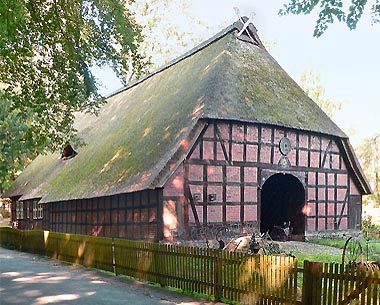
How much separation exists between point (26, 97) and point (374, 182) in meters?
35.9

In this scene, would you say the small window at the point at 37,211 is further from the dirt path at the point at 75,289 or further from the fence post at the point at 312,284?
the fence post at the point at 312,284

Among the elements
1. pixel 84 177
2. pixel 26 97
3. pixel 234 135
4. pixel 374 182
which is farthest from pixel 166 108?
pixel 374 182

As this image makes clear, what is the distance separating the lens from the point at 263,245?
14562 millimetres

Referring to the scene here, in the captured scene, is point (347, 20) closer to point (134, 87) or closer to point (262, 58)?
point (262, 58)

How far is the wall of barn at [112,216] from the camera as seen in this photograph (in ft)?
55.4

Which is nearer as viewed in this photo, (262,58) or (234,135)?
(234,135)

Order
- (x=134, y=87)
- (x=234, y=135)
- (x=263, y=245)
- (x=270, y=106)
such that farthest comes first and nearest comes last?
(x=134, y=87)
(x=270, y=106)
(x=234, y=135)
(x=263, y=245)

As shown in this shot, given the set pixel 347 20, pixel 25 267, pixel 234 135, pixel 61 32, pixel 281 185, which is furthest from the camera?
pixel 281 185

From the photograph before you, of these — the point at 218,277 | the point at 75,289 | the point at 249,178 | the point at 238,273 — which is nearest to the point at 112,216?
the point at 249,178

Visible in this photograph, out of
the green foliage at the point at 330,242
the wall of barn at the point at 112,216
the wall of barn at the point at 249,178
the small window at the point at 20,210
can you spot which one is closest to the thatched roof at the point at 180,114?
the wall of barn at the point at 249,178

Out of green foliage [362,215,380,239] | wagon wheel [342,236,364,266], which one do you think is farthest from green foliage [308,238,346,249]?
wagon wheel [342,236,364,266]

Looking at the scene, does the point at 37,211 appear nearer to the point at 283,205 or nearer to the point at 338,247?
the point at 283,205

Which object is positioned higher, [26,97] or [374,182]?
[26,97]

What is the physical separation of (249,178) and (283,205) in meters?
4.80
